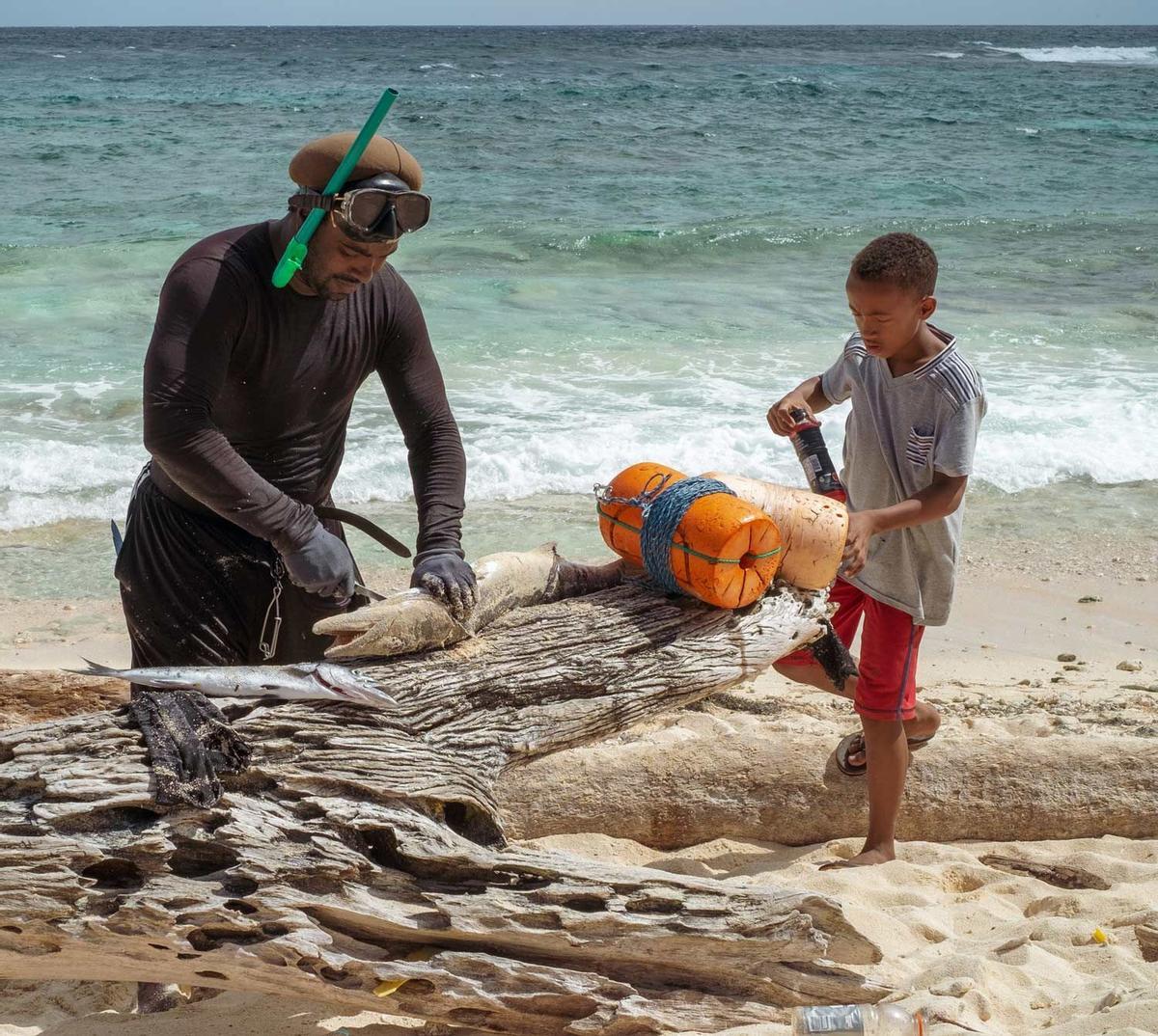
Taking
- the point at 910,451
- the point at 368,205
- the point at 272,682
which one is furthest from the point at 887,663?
the point at 368,205

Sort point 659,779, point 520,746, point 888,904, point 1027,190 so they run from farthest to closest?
point 1027,190, point 659,779, point 888,904, point 520,746

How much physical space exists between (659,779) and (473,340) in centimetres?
759

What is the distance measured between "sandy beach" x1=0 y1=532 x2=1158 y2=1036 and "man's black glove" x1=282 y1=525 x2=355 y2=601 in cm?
79

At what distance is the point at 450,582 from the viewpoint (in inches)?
102

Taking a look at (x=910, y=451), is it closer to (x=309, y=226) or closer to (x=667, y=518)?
(x=667, y=518)

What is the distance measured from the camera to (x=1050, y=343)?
10789 millimetres

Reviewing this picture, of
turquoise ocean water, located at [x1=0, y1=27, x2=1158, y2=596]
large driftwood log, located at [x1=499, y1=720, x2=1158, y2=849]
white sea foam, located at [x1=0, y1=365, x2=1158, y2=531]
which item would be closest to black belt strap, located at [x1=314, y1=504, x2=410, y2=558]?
large driftwood log, located at [x1=499, y1=720, x2=1158, y2=849]

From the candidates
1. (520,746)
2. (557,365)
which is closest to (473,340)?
(557,365)

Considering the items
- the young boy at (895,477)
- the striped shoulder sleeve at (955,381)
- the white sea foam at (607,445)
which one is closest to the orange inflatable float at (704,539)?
the young boy at (895,477)

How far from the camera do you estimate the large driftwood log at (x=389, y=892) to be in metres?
2.16

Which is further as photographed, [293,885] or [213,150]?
[213,150]

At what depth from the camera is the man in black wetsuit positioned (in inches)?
100

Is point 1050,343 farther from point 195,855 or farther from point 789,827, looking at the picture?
point 195,855

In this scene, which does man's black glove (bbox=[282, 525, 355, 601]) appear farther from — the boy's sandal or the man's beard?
the boy's sandal
